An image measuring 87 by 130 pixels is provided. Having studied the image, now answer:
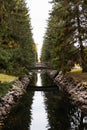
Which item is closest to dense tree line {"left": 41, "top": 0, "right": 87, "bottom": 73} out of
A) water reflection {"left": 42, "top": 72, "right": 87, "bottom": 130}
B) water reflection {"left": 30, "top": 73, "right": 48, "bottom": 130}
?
water reflection {"left": 42, "top": 72, "right": 87, "bottom": 130}

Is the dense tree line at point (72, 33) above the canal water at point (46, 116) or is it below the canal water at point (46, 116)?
above

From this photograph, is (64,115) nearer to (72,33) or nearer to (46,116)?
(46,116)

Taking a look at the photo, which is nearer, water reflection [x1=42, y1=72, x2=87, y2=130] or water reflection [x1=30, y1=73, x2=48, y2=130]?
water reflection [x1=42, y1=72, x2=87, y2=130]

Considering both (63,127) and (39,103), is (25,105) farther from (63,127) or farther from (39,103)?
(63,127)

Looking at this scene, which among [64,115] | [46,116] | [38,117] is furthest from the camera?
[64,115]

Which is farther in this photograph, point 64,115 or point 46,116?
point 64,115

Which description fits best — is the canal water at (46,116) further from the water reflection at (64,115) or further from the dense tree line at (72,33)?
the dense tree line at (72,33)

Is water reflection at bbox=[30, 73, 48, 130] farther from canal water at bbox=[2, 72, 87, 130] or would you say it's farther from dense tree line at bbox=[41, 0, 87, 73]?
dense tree line at bbox=[41, 0, 87, 73]

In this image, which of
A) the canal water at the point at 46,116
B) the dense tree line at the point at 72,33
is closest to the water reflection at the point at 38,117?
the canal water at the point at 46,116

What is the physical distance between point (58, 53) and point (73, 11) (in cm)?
558

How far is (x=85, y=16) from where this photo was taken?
42312mm

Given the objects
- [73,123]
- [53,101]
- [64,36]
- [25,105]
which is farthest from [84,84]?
[64,36]

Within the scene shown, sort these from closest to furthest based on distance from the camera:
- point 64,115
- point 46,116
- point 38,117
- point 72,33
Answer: point 38,117
point 46,116
point 64,115
point 72,33

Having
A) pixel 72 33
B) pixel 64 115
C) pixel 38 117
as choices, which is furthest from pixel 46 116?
pixel 72 33
